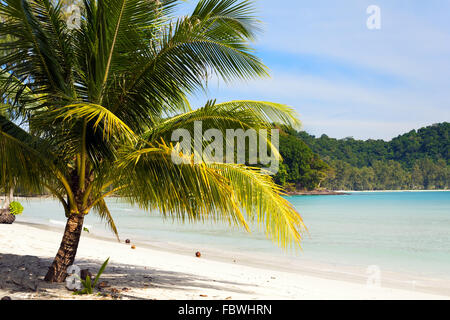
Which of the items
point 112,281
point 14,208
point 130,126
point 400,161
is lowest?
point 112,281

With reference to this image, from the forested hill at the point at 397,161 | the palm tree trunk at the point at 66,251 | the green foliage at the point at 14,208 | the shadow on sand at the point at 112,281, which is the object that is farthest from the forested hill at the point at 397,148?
the palm tree trunk at the point at 66,251

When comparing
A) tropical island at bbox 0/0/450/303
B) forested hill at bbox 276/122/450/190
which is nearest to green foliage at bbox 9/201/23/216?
tropical island at bbox 0/0/450/303

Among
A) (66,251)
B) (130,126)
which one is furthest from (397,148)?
(66,251)

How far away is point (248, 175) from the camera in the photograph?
476cm

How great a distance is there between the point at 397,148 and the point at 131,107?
13258cm

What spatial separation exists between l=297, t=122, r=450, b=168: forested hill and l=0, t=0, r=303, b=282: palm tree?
112m

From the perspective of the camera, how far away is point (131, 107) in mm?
5391

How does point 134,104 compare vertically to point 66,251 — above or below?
above

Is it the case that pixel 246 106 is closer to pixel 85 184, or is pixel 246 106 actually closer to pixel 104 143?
pixel 104 143

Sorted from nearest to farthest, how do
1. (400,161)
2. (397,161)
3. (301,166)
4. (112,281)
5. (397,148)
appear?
(112,281), (301,166), (400,161), (397,161), (397,148)

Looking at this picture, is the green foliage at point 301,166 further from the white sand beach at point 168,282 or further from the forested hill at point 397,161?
the white sand beach at point 168,282

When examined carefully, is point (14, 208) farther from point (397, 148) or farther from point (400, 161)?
point (397, 148)
